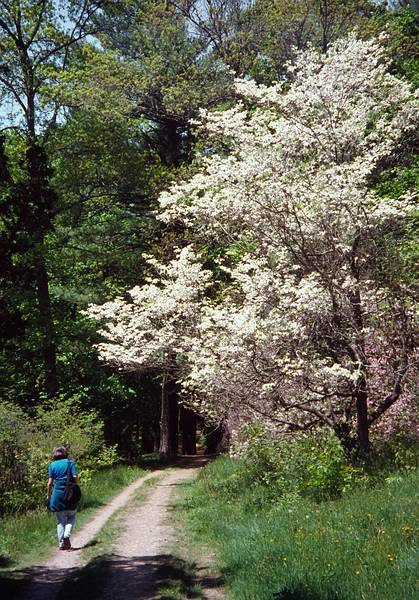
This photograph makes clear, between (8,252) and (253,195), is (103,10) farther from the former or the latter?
(8,252)

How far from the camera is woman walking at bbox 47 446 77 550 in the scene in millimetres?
10742

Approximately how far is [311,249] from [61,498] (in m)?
6.70

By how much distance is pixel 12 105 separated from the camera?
84.6ft

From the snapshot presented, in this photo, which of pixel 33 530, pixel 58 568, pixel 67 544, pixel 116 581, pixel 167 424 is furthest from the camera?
pixel 167 424

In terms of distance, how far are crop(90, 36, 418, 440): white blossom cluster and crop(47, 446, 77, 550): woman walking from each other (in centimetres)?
331

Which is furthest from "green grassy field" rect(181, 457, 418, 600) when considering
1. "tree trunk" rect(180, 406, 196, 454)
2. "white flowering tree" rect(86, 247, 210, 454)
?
"tree trunk" rect(180, 406, 196, 454)

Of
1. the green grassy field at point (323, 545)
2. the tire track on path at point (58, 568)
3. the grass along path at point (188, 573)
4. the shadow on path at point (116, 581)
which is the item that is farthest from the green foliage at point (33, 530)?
the green grassy field at point (323, 545)

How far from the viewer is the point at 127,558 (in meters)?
10.1

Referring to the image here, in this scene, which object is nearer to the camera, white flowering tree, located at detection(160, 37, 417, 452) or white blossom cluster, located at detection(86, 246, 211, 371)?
white flowering tree, located at detection(160, 37, 417, 452)

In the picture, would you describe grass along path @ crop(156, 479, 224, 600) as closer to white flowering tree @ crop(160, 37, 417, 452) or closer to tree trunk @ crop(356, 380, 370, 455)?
white flowering tree @ crop(160, 37, 417, 452)

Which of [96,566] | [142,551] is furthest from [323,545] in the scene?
[142,551]

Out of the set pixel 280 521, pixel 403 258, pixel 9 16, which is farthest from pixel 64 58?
pixel 280 521

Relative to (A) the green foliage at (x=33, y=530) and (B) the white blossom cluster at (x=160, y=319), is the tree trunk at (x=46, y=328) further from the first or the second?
(A) the green foliage at (x=33, y=530)

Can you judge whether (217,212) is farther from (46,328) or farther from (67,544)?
(46,328)
